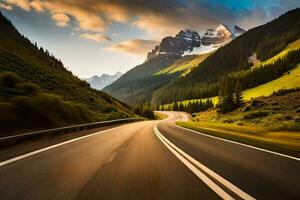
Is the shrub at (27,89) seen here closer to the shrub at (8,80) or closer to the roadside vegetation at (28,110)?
the roadside vegetation at (28,110)

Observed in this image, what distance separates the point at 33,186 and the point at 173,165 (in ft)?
11.7

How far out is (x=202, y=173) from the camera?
644 cm

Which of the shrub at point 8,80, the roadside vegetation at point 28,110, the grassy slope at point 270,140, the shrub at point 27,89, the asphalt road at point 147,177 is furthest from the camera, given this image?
the shrub at point 8,80

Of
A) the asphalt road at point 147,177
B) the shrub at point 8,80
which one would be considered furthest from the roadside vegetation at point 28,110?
the asphalt road at point 147,177

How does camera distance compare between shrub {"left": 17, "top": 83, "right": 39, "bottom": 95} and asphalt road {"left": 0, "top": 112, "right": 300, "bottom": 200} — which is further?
shrub {"left": 17, "top": 83, "right": 39, "bottom": 95}

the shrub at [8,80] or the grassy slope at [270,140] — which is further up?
the shrub at [8,80]

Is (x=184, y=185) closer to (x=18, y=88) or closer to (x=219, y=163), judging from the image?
(x=219, y=163)

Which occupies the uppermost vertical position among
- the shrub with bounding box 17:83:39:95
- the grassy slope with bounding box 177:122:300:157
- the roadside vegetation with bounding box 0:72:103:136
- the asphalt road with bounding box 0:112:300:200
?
the shrub with bounding box 17:83:39:95

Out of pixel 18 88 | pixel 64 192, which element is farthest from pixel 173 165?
pixel 18 88

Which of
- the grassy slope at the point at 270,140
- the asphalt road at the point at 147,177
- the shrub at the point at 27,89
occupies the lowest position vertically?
the asphalt road at the point at 147,177

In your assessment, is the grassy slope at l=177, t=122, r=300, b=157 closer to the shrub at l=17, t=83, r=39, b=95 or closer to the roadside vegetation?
the roadside vegetation

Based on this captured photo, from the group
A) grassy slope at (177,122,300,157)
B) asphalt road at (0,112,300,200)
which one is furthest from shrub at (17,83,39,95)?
asphalt road at (0,112,300,200)

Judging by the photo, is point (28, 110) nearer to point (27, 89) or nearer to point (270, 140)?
point (27, 89)

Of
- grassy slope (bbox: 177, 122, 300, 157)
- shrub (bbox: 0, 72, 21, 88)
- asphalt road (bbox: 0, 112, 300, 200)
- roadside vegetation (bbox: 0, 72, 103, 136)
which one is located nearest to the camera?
asphalt road (bbox: 0, 112, 300, 200)
